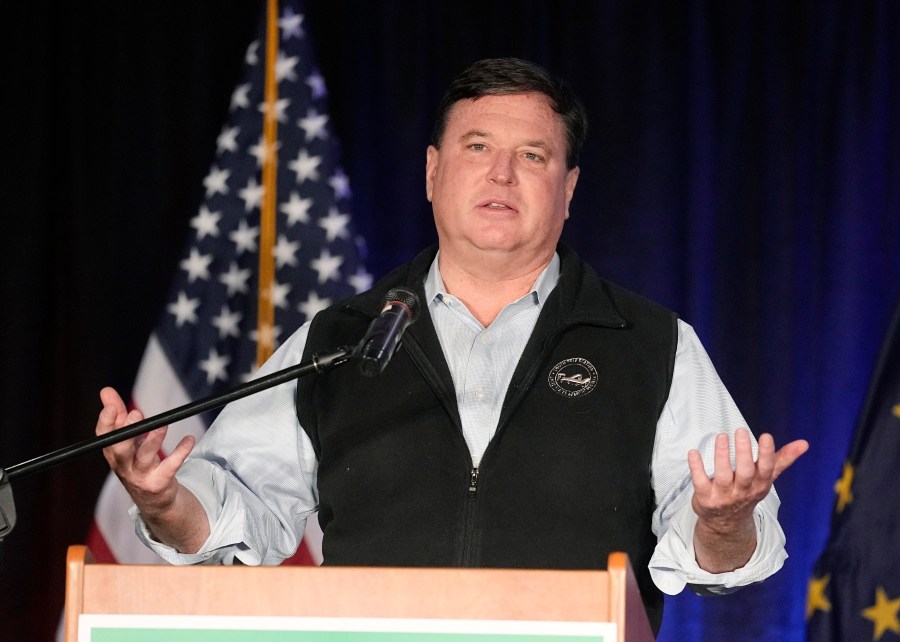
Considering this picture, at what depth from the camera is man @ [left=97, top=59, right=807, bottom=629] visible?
2.07m

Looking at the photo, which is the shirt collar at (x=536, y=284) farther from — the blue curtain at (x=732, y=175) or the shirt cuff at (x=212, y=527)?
the blue curtain at (x=732, y=175)

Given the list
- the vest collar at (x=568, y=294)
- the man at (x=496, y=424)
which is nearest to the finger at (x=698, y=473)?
the man at (x=496, y=424)

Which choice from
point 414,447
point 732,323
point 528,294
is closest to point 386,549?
point 414,447

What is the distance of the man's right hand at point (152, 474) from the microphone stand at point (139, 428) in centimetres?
7

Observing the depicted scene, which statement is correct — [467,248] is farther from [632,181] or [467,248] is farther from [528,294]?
[632,181]

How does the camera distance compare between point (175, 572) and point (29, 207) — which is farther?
point (29, 207)

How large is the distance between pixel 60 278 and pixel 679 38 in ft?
6.69

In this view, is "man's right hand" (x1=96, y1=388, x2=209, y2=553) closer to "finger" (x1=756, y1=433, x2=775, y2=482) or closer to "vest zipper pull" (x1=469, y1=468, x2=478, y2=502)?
"vest zipper pull" (x1=469, y1=468, x2=478, y2=502)

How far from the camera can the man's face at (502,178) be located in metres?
2.38

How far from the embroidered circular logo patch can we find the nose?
374 millimetres

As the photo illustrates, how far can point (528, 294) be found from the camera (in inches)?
95.3

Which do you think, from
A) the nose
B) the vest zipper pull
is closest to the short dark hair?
the nose

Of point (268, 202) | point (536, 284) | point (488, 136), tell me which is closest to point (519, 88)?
point (488, 136)

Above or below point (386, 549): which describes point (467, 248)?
above
